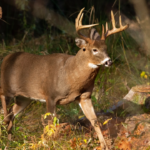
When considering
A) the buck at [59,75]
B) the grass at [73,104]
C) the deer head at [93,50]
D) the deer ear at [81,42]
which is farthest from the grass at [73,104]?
A: the deer ear at [81,42]

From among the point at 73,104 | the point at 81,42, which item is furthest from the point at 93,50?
the point at 73,104

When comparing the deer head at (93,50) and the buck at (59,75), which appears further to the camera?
the buck at (59,75)

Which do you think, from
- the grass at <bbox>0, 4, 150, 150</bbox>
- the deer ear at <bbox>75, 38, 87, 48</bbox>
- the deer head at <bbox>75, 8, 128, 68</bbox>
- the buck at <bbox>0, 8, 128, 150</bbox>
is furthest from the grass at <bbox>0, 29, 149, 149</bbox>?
the deer ear at <bbox>75, 38, 87, 48</bbox>

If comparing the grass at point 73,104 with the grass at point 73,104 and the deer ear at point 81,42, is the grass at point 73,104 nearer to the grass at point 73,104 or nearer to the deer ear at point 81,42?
the grass at point 73,104

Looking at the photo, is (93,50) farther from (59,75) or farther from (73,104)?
(73,104)

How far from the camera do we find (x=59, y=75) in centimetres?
475

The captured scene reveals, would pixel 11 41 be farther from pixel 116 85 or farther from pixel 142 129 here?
pixel 142 129

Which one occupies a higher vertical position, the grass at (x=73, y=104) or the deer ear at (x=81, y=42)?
the deer ear at (x=81, y=42)

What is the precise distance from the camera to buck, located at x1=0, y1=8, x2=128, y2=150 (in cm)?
450

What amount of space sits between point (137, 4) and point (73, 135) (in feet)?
7.81

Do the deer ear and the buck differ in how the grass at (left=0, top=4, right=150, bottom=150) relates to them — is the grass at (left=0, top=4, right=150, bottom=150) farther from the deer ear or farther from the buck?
the deer ear

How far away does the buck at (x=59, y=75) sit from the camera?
450 centimetres

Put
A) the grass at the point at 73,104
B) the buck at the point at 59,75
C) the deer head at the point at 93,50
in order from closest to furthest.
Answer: the deer head at the point at 93,50 → the buck at the point at 59,75 → the grass at the point at 73,104

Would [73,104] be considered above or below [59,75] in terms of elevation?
below
